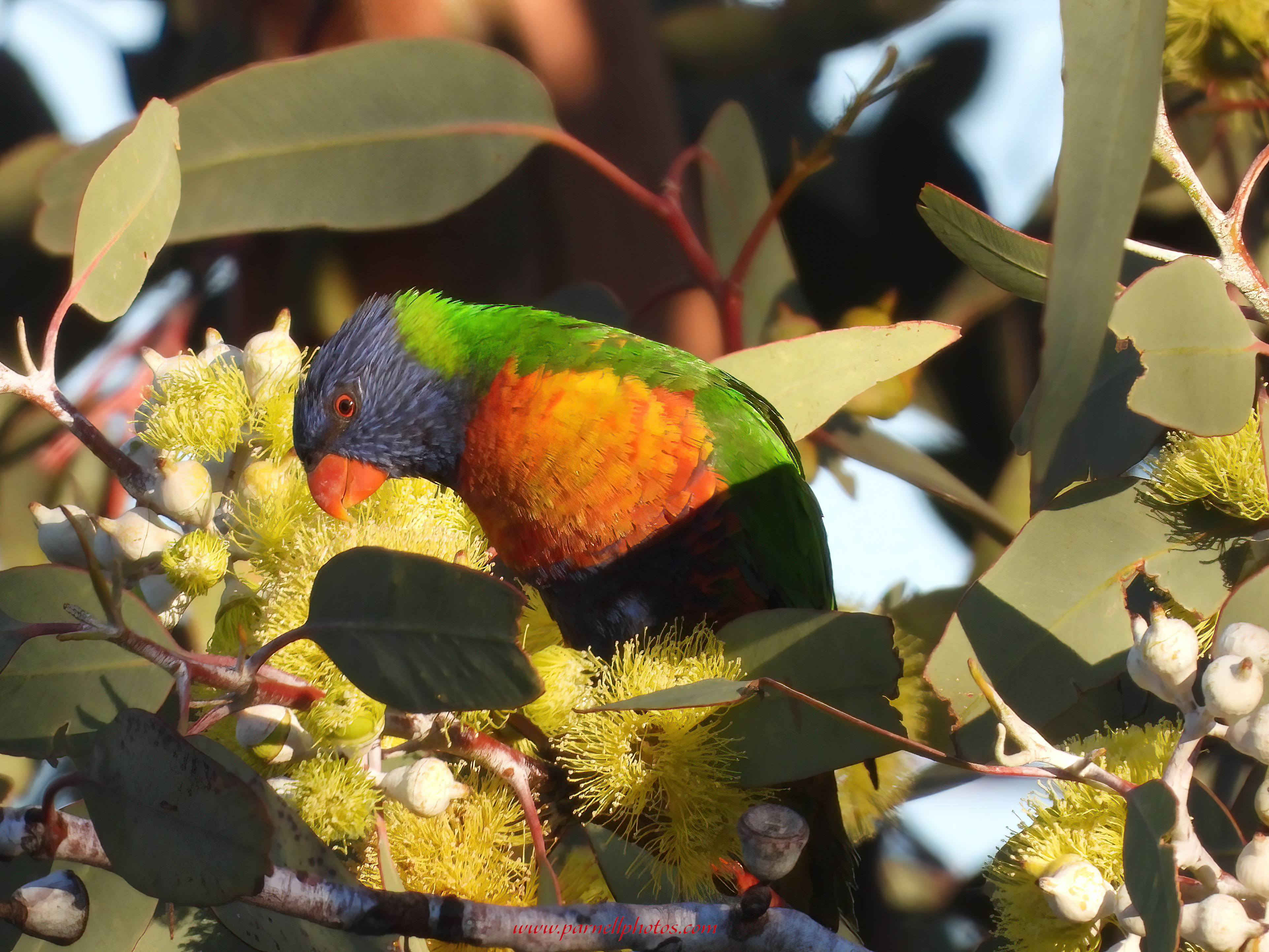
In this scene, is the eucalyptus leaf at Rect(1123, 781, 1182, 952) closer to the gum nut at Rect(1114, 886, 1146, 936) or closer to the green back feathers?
the gum nut at Rect(1114, 886, 1146, 936)

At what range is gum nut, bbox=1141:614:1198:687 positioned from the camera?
80 cm

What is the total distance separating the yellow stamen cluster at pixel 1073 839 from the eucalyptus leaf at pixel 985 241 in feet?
1.44

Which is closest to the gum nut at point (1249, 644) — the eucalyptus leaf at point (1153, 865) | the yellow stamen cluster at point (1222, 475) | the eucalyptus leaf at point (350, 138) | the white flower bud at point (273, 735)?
the eucalyptus leaf at point (1153, 865)

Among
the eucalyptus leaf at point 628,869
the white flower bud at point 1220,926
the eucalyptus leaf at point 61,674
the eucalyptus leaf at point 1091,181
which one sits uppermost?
the eucalyptus leaf at point 1091,181

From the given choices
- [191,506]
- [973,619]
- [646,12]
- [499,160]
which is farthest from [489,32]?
[973,619]

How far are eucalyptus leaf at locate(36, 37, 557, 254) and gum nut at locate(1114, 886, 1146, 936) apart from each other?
1.14m

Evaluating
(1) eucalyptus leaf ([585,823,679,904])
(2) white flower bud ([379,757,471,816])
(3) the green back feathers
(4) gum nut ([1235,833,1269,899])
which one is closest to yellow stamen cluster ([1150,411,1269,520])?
(4) gum nut ([1235,833,1269,899])

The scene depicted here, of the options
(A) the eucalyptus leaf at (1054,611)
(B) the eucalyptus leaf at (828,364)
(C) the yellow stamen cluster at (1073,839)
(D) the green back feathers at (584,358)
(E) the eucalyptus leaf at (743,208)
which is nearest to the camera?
(C) the yellow stamen cluster at (1073,839)

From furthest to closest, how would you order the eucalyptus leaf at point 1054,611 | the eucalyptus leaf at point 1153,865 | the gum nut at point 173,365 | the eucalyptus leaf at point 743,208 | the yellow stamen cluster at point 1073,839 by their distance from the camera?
the eucalyptus leaf at point 743,208 → the gum nut at point 173,365 → the eucalyptus leaf at point 1054,611 → the yellow stamen cluster at point 1073,839 → the eucalyptus leaf at point 1153,865

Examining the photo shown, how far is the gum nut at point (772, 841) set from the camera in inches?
31.3

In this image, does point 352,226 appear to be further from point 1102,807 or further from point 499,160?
point 1102,807

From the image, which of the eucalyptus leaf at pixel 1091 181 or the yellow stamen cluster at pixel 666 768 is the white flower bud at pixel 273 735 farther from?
the eucalyptus leaf at pixel 1091 181

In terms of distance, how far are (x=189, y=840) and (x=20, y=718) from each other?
0.30 m

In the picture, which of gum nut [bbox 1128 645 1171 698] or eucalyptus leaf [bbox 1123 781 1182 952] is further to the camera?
gum nut [bbox 1128 645 1171 698]
